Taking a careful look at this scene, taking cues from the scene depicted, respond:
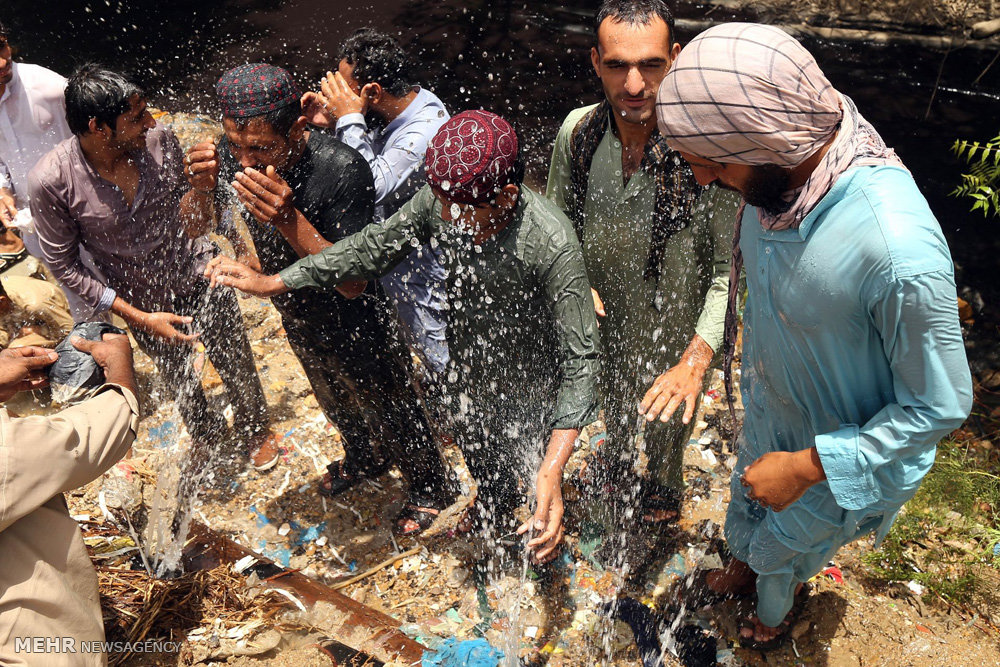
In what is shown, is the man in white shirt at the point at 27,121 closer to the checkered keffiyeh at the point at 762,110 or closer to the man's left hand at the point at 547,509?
the man's left hand at the point at 547,509

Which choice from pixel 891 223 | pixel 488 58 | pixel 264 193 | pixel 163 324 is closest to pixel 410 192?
pixel 264 193

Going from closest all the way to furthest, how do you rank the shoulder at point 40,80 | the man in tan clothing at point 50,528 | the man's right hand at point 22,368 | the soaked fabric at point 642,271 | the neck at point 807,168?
the neck at point 807,168 < the man in tan clothing at point 50,528 < the man's right hand at point 22,368 < the soaked fabric at point 642,271 < the shoulder at point 40,80

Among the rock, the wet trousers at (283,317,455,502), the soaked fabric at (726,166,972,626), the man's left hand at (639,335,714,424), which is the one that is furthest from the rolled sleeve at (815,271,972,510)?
the rock

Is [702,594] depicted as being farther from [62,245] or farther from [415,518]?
[62,245]

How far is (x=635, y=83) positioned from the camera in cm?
255

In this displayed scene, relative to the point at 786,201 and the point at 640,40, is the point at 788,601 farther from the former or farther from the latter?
the point at 640,40

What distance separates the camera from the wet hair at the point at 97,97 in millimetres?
3016

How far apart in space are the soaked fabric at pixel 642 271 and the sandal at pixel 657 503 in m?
0.28

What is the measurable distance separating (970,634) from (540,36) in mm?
6675

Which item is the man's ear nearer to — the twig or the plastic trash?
the plastic trash

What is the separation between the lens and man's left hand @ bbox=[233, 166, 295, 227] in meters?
2.73

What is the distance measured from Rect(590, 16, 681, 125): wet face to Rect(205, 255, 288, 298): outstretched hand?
4.75 ft

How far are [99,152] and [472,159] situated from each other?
192 cm

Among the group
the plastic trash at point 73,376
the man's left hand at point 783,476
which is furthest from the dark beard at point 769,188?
the plastic trash at point 73,376
